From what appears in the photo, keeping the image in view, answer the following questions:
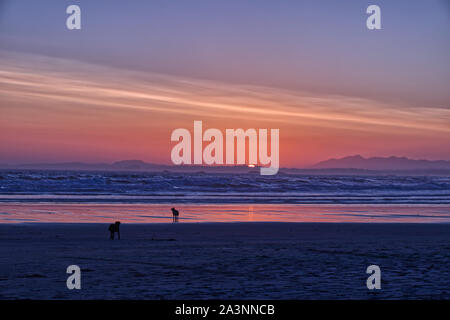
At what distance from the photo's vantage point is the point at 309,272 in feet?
35.5

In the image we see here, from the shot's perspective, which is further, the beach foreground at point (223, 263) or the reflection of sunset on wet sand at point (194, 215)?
the reflection of sunset on wet sand at point (194, 215)

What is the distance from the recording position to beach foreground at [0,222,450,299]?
8961 mm

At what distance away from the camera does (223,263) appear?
12.0m

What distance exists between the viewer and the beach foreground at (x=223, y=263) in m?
8.96

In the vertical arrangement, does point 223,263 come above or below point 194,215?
above

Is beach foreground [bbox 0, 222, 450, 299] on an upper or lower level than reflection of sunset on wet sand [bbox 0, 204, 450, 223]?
upper

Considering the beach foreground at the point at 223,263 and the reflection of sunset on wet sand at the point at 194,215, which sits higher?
the beach foreground at the point at 223,263

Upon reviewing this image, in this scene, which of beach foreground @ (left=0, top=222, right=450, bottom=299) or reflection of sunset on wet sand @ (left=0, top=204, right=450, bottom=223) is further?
reflection of sunset on wet sand @ (left=0, top=204, right=450, bottom=223)
